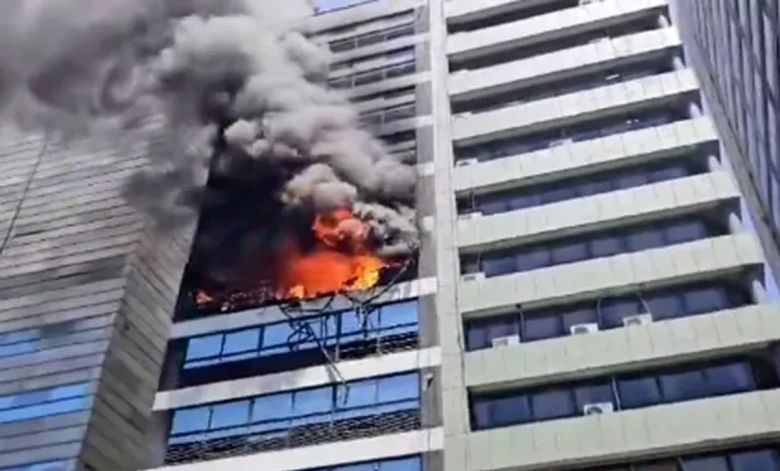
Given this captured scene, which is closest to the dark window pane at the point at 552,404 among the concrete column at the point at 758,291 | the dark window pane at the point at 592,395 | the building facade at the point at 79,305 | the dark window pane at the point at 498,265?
the dark window pane at the point at 592,395

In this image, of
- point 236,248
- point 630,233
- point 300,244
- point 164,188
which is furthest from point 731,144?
point 164,188

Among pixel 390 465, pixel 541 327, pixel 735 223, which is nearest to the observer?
pixel 390 465

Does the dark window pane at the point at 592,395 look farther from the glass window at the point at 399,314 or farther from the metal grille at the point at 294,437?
the glass window at the point at 399,314

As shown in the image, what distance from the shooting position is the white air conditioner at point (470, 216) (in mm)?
24391

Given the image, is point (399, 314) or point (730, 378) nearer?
point (730, 378)

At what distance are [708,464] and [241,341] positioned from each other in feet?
35.1

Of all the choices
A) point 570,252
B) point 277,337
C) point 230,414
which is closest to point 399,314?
point 277,337

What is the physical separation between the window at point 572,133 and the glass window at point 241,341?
23.8ft

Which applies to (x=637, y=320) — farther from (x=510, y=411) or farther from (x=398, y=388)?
(x=398, y=388)

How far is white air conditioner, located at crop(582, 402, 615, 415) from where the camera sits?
19.4 meters

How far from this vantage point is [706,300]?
20766mm

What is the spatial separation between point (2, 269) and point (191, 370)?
20.6ft

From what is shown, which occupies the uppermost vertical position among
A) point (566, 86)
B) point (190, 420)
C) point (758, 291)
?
point (566, 86)

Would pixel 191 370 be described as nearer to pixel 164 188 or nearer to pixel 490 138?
pixel 164 188
